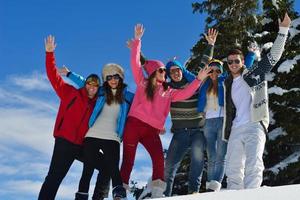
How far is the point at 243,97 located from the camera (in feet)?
20.9

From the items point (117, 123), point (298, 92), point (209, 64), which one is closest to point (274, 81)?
point (298, 92)

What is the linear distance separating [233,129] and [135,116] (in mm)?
1301

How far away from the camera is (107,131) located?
6258 millimetres

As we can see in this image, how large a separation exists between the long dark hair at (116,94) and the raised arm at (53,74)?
544 mm

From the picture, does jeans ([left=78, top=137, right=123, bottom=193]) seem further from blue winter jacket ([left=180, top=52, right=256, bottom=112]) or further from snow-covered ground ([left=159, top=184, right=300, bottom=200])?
snow-covered ground ([left=159, top=184, right=300, bottom=200])

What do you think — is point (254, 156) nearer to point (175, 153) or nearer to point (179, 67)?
point (175, 153)

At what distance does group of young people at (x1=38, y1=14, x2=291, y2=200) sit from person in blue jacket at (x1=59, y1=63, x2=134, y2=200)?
1 centimetres

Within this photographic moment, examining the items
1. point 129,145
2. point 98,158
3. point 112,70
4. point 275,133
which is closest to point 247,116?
point 129,145

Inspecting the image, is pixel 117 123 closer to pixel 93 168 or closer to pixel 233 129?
pixel 93 168

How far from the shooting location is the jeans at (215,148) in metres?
6.55

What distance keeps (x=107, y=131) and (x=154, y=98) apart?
2.69ft

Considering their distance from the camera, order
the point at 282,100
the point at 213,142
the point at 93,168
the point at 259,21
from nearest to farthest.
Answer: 1. the point at 93,168
2. the point at 213,142
3. the point at 282,100
4. the point at 259,21

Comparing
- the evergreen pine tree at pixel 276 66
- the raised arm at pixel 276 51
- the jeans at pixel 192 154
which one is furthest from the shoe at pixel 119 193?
the evergreen pine tree at pixel 276 66

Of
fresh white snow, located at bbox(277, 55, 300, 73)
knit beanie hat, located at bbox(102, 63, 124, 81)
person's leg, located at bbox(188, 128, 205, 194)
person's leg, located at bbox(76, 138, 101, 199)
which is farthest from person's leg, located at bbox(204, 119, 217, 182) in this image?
fresh white snow, located at bbox(277, 55, 300, 73)
